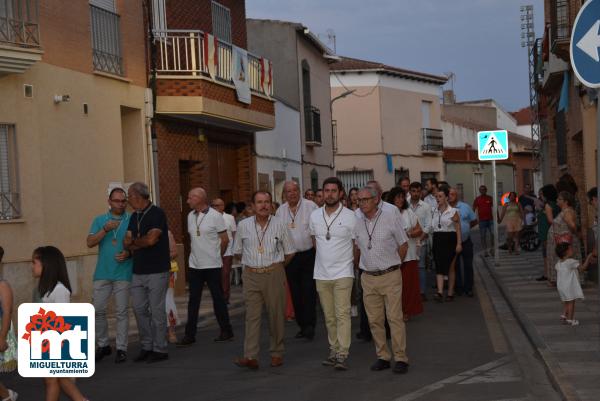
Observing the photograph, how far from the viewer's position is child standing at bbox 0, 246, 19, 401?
7945mm

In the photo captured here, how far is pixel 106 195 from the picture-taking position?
18609mm

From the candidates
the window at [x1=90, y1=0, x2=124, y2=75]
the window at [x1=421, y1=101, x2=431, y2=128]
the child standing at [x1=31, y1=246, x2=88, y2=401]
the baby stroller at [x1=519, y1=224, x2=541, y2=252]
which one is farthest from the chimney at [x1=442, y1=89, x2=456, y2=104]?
the child standing at [x1=31, y1=246, x2=88, y2=401]

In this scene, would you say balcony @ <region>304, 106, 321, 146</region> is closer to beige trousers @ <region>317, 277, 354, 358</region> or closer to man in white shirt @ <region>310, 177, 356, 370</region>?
man in white shirt @ <region>310, 177, 356, 370</region>

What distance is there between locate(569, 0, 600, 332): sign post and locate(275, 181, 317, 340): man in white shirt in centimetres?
533

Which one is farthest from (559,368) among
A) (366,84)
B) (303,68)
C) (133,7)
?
(366,84)

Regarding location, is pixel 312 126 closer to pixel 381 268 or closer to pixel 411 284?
pixel 411 284

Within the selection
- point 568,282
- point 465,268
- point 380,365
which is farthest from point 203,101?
point 380,365

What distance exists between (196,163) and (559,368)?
47.8 ft

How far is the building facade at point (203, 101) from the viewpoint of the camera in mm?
20766

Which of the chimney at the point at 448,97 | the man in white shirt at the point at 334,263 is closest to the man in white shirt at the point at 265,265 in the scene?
the man in white shirt at the point at 334,263

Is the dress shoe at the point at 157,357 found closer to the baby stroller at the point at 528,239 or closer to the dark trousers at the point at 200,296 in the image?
the dark trousers at the point at 200,296

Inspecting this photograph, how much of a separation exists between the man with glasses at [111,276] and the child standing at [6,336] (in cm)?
317

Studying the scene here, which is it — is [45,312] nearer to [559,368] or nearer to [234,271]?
[559,368]

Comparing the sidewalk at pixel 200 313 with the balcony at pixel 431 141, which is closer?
the sidewalk at pixel 200 313
